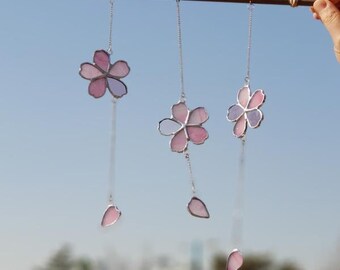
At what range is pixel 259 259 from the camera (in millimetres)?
9789

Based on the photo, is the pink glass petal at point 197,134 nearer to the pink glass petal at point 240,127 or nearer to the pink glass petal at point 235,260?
the pink glass petal at point 240,127

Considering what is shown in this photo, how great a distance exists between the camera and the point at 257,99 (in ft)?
6.39

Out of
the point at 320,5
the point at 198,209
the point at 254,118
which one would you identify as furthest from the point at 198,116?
the point at 320,5

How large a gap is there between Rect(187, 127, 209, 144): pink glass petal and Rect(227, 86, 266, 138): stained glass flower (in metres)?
0.08

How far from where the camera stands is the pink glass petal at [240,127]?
1.95m

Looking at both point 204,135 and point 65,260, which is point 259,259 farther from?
point 204,135

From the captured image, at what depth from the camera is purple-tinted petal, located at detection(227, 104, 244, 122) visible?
6.48 feet

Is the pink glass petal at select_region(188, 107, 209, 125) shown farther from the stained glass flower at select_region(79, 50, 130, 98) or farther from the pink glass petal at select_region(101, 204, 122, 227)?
the pink glass petal at select_region(101, 204, 122, 227)

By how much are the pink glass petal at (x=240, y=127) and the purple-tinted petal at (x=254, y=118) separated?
0.02 m

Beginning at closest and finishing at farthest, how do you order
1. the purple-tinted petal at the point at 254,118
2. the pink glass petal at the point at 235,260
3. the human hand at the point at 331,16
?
the human hand at the point at 331,16 < the pink glass petal at the point at 235,260 < the purple-tinted petal at the point at 254,118

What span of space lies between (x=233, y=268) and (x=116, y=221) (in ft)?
1.01

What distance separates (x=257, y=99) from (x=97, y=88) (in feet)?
1.37

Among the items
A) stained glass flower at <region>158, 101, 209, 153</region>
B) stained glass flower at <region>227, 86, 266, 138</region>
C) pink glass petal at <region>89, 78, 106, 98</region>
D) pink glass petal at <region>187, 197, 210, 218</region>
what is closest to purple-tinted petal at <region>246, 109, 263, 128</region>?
stained glass flower at <region>227, 86, 266, 138</region>

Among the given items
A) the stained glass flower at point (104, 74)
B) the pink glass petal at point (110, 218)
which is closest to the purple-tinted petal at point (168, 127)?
the stained glass flower at point (104, 74)
